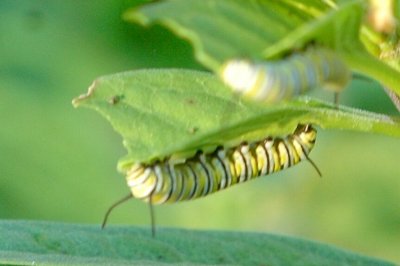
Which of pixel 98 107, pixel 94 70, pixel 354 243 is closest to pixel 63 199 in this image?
pixel 94 70

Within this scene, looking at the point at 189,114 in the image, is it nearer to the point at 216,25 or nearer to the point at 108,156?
the point at 216,25

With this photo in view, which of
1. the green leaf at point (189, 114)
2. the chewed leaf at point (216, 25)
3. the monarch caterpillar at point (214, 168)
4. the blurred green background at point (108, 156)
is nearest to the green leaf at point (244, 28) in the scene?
the chewed leaf at point (216, 25)

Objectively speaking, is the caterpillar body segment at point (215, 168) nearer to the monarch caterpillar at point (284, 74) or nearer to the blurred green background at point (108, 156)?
the monarch caterpillar at point (284, 74)

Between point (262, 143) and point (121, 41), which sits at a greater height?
point (121, 41)

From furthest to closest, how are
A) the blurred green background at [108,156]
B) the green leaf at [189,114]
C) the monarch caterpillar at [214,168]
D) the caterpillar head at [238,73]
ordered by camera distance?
the blurred green background at [108,156] → the monarch caterpillar at [214,168] → the green leaf at [189,114] → the caterpillar head at [238,73]

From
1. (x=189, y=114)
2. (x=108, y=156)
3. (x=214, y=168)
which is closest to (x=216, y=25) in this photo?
(x=189, y=114)

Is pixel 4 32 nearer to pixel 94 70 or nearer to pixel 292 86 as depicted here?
pixel 94 70
